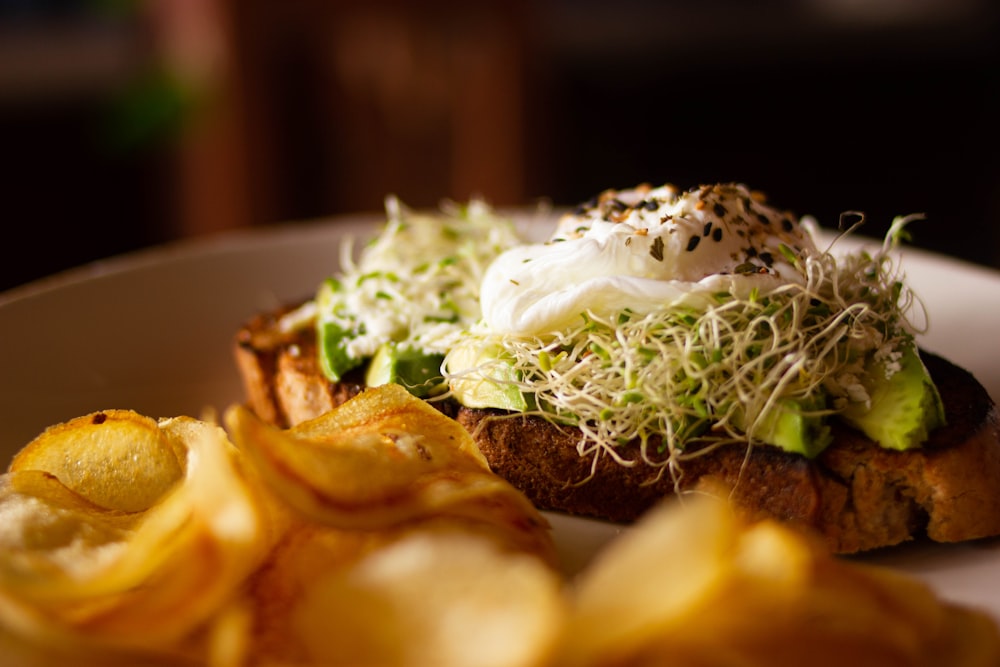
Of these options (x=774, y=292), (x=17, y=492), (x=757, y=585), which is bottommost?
(x=17, y=492)

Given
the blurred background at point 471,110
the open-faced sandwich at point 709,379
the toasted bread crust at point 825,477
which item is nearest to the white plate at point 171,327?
the toasted bread crust at point 825,477

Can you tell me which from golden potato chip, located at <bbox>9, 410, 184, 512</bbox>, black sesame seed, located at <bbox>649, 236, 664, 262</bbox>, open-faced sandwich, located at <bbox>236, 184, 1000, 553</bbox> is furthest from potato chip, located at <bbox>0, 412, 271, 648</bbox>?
black sesame seed, located at <bbox>649, 236, 664, 262</bbox>

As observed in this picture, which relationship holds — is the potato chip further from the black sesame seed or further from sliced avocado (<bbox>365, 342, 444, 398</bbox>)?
the black sesame seed

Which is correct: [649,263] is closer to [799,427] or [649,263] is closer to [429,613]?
[799,427]

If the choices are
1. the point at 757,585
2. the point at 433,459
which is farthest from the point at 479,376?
the point at 757,585

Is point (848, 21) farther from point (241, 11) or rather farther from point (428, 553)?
point (428, 553)

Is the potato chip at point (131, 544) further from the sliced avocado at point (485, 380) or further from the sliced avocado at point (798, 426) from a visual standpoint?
the sliced avocado at point (798, 426)
